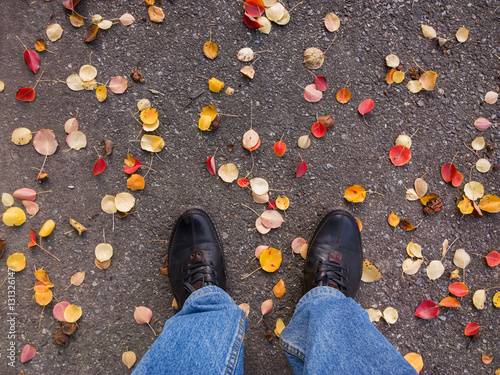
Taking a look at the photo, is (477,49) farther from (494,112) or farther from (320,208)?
(320,208)

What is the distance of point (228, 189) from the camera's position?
152 cm

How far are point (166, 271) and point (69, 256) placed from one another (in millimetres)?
527

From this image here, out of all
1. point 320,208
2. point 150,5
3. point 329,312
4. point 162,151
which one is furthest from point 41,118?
point 329,312

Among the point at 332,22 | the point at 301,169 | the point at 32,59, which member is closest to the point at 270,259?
the point at 301,169

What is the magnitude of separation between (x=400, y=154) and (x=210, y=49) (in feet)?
3.94

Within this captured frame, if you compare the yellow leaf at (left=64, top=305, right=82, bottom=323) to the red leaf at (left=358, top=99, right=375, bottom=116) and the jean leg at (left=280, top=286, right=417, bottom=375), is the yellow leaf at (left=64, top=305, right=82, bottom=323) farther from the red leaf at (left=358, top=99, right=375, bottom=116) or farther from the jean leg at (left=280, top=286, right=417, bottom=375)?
the red leaf at (left=358, top=99, right=375, bottom=116)

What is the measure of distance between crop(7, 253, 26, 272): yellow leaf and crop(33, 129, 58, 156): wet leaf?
1.86 ft

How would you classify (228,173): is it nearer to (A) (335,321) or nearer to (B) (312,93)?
(B) (312,93)

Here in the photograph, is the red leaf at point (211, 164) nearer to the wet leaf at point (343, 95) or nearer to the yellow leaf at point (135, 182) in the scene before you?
the yellow leaf at point (135, 182)

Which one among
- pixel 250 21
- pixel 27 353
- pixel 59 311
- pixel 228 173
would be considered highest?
pixel 250 21

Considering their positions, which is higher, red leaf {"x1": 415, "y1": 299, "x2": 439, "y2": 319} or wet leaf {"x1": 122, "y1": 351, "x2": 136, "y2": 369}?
red leaf {"x1": 415, "y1": 299, "x2": 439, "y2": 319}

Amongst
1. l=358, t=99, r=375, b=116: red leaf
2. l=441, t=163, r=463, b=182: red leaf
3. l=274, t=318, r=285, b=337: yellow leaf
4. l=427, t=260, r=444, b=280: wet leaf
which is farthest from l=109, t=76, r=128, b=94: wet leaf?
l=427, t=260, r=444, b=280: wet leaf

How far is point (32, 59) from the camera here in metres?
1.47

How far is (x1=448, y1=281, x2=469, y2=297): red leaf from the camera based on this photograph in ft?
5.06
